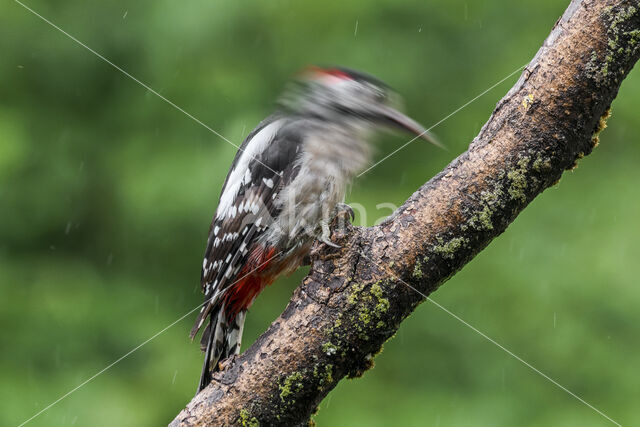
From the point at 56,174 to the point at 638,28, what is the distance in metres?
4.43

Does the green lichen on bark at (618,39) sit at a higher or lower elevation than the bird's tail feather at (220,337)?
higher

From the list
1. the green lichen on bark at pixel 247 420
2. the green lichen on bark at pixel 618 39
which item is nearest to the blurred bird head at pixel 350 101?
the green lichen on bark at pixel 618 39

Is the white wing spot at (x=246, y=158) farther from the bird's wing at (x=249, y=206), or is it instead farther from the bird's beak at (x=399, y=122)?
the bird's beak at (x=399, y=122)

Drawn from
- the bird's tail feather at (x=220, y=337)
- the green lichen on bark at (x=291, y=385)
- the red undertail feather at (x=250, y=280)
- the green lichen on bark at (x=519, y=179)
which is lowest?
the green lichen on bark at (x=291, y=385)

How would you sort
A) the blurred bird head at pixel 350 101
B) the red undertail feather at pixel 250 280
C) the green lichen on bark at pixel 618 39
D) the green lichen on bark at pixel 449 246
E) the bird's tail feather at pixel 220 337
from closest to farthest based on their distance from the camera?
the green lichen on bark at pixel 618 39 < the green lichen on bark at pixel 449 246 < the bird's tail feather at pixel 220 337 < the red undertail feather at pixel 250 280 < the blurred bird head at pixel 350 101

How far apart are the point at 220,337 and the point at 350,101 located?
1429 millimetres

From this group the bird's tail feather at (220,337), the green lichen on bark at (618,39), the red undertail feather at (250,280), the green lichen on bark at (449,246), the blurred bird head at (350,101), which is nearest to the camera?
the green lichen on bark at (618,39)

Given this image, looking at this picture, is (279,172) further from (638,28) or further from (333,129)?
(638,28)

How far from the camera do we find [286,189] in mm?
3631

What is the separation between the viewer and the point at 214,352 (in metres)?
3.49

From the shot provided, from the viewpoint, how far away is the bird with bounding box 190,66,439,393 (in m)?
3.57

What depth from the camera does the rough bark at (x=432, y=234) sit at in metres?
2.34

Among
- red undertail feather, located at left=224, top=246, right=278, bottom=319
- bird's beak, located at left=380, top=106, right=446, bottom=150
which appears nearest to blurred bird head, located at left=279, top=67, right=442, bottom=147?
bird's beak, located at left=380, top=106, right=446, bottom=150

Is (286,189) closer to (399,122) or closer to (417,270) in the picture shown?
(399,122)
